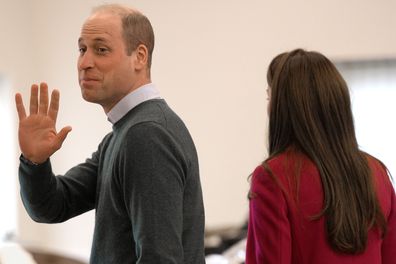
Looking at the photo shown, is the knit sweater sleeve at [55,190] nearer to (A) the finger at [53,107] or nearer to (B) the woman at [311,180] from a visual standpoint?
(A) the finger at [53,107]

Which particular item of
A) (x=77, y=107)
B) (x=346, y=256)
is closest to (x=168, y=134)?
(x=346, y=256)

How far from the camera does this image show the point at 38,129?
1548 millimetres

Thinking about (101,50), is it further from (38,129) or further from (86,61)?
(38,129)

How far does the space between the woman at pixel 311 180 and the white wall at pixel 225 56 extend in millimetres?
3613

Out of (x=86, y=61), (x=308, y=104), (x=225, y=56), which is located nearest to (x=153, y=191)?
(x=86, y=61)

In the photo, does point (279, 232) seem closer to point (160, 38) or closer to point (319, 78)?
point (319, 78)

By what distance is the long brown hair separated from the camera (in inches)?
61.7

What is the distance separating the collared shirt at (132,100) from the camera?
4.89 feet

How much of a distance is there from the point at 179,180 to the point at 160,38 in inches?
166

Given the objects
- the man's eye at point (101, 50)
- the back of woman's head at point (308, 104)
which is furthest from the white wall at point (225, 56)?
the man's eye at point (101, 50)

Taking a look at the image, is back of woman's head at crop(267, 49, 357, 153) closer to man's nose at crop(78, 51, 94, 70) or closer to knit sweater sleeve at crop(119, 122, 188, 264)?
knit sweater sleeve at crop(119, 122, 188, 264)

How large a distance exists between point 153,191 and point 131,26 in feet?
1.26

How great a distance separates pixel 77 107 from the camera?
570 centimetres

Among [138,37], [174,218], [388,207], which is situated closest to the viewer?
[174,218]
